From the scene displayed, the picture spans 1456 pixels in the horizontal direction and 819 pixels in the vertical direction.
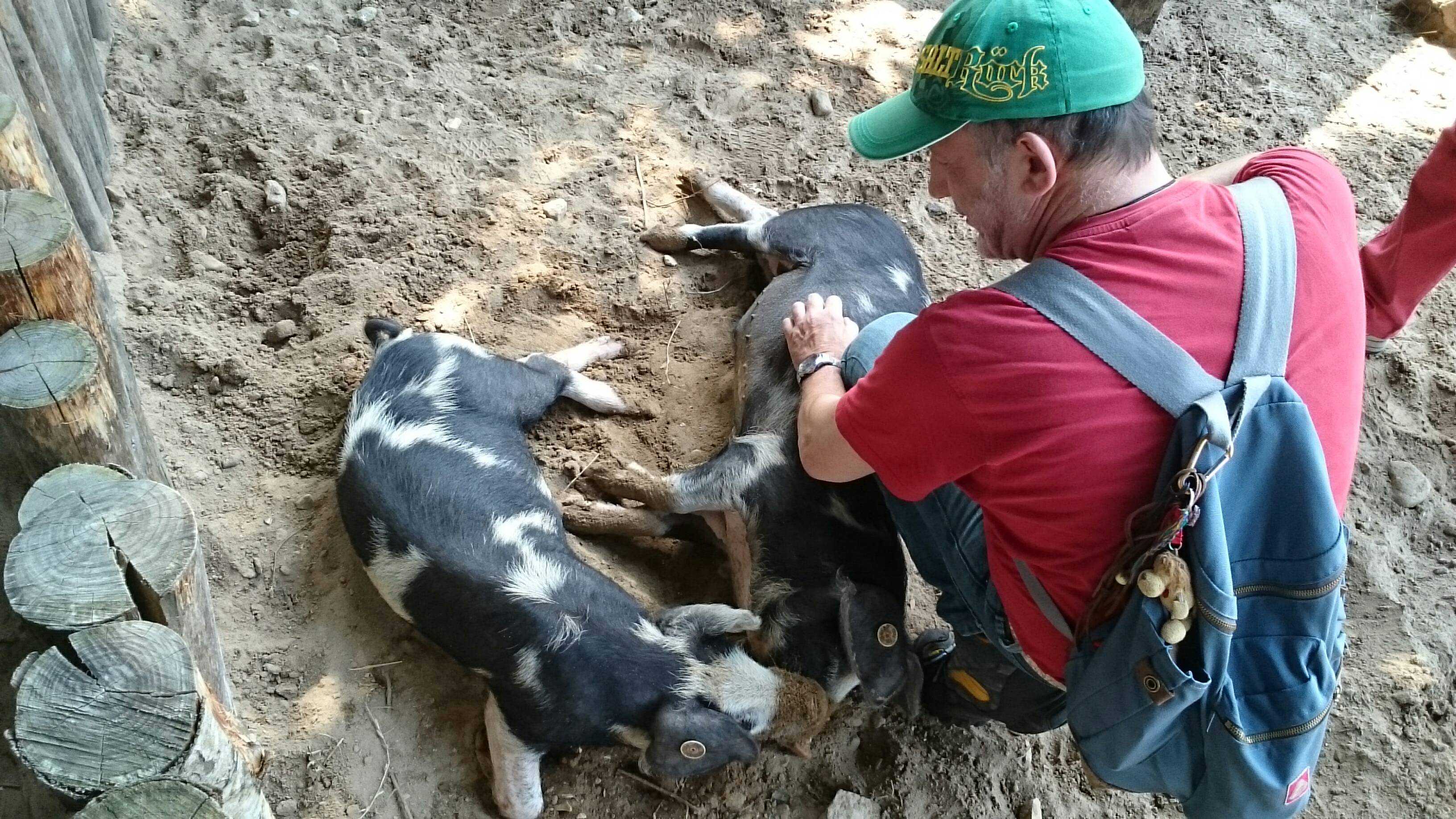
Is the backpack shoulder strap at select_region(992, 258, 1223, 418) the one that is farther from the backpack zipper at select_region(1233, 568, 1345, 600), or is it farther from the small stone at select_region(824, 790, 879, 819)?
the small stone at select_region(824, 790, 879, 819)

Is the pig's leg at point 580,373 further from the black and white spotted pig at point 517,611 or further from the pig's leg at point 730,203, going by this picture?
the pig's leg at point 730,203

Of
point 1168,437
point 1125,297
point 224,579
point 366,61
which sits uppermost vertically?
Result: point 1125,297

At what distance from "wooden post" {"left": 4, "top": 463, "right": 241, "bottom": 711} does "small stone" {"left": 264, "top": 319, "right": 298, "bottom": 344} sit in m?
1.87

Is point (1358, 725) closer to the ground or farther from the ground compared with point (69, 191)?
closer to the ground

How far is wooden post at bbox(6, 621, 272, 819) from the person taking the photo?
5.58 ft

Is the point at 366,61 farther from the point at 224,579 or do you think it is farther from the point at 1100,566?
the point at 1100,566

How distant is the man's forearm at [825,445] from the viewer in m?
2.61

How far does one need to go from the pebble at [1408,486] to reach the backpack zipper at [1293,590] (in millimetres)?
2421

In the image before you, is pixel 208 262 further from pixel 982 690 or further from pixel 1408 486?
pixel 1408 486

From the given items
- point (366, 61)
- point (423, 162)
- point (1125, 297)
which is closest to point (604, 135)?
point (423, 162)

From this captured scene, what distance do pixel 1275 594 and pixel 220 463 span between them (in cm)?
334

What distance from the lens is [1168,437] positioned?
1967mm

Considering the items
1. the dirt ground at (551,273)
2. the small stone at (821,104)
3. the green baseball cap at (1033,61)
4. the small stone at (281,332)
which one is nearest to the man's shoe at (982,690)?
the dirt ground at (551,273)

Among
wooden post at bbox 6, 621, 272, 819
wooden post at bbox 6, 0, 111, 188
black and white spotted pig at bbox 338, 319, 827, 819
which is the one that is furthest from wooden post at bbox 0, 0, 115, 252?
wooden post at bbox 6, 621, 272, 819
